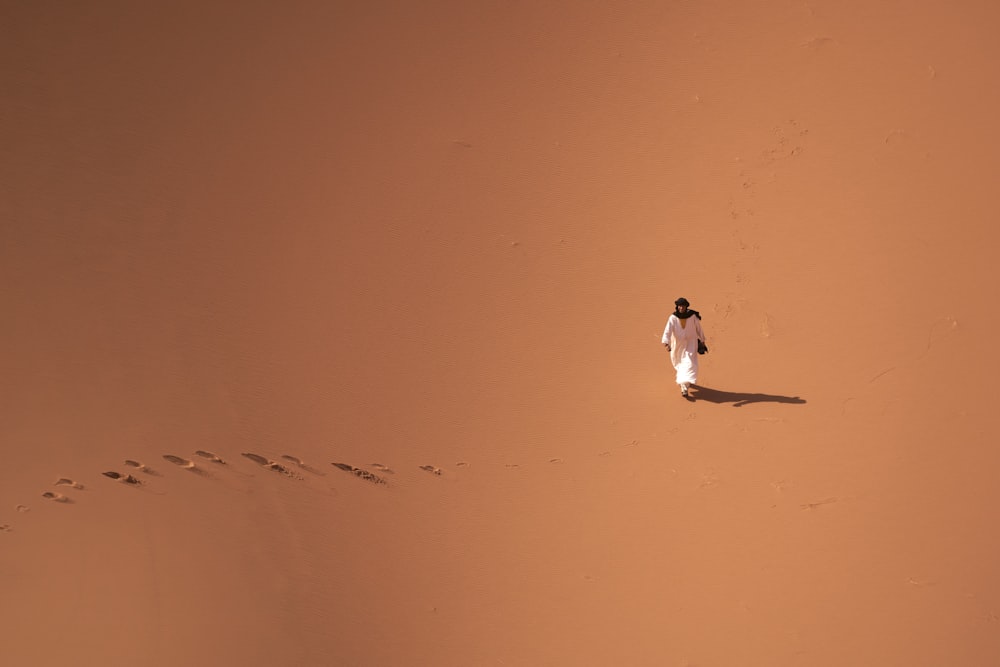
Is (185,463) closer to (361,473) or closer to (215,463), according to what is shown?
(215,463)

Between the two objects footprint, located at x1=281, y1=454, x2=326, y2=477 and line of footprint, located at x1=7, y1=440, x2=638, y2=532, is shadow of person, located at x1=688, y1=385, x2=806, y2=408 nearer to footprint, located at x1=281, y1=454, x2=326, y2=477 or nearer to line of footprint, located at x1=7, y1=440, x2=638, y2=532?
line of footprint, located at x1=7, y1=440, x2=638, y2=532

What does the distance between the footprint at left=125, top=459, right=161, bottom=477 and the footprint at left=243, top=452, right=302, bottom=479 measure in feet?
2.83

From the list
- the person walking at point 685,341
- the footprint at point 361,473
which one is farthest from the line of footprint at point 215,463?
the person walking at point 685,341

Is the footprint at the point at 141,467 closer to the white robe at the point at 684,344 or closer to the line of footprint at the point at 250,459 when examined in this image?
the line of footprint at the point at 250,459

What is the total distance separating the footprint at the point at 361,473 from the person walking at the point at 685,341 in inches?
123

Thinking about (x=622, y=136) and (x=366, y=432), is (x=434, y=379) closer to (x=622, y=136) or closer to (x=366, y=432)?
(x=366, y=432)

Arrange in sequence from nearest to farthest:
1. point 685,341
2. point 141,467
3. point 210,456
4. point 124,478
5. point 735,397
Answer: point 124,478 < point 141,467 < point 210,456 < point 685,341 < point 735,397

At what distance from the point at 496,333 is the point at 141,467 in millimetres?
3998

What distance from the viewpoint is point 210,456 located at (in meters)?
9.09

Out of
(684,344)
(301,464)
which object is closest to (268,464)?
(301,464)

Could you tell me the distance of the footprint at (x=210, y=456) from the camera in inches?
356

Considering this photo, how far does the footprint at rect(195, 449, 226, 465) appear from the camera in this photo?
9.04 m

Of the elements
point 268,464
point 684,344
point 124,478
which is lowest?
point 124,478

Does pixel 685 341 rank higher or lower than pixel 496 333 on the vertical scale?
lower
